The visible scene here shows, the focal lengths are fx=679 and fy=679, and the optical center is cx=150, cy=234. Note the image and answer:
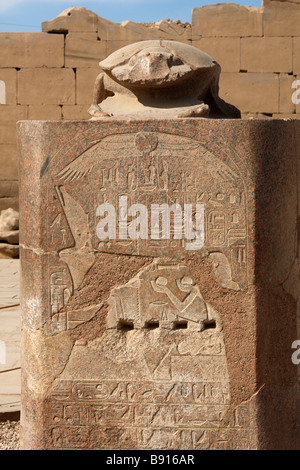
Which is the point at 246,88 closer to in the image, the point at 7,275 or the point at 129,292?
the point at 7,275

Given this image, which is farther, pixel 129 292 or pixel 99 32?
pixel 99 32

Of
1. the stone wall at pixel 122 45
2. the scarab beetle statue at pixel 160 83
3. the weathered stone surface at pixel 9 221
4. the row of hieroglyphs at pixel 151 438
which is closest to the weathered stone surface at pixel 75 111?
the stone wall at pixel 122 45

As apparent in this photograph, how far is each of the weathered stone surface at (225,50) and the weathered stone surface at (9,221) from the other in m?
3.47

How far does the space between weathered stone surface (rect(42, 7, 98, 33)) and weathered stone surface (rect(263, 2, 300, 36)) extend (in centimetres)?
240

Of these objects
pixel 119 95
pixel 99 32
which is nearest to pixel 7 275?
pixel 99 32

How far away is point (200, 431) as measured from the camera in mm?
2818

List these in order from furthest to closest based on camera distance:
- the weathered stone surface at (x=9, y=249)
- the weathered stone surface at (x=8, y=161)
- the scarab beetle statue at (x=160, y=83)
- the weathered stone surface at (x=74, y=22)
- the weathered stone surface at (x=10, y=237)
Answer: the weathered stone surface at (x=8, y=161), the weathered stone surface at (x=74, y=22), the weathered stone surface at (x=10, y=237), the weathered stone surface at (x=9, y=249), the scarab beetle statue at (x=160, y=83)

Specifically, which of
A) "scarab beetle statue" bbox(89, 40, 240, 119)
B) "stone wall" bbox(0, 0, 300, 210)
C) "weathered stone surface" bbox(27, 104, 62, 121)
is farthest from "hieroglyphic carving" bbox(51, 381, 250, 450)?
"weathered stone surface" bbox(27, 104, 62, 121)

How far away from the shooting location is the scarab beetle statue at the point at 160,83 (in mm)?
3006

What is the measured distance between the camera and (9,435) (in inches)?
140

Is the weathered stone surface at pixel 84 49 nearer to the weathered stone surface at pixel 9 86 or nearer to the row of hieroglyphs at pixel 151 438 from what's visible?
the weathered stone surface at pixel 9 86

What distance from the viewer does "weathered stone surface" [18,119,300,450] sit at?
9.03 feet

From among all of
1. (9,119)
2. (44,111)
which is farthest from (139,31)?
(9,119)

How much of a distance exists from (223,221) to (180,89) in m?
0.73
